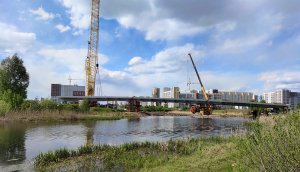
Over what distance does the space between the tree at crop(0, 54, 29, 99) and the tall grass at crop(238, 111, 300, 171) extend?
91.8 metres

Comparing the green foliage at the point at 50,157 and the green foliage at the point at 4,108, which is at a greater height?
the green foliage at the point at 4,108

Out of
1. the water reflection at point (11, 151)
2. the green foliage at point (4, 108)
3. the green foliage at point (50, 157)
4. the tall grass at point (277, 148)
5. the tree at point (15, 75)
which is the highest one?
the tree at point (15, 75)

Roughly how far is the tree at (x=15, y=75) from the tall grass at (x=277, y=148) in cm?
9184

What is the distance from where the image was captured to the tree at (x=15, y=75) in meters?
92.4

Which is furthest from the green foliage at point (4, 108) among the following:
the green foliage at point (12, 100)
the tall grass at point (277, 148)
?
the tall grass at point (277, 148)

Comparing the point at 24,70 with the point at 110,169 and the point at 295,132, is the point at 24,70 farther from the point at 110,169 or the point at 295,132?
the point at 295,132

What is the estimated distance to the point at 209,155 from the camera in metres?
19.1

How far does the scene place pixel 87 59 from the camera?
160 metres

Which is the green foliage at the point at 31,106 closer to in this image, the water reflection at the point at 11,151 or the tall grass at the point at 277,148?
the water reflection at the point at 11,151

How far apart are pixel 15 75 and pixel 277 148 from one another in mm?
97008

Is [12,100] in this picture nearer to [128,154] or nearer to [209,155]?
[128,154]

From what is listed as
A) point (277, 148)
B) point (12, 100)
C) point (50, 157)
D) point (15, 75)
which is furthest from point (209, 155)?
point (15, 75)

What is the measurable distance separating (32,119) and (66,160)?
44.7m

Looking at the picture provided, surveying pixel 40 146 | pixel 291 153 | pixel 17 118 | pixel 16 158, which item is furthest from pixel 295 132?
pixel 17 118
